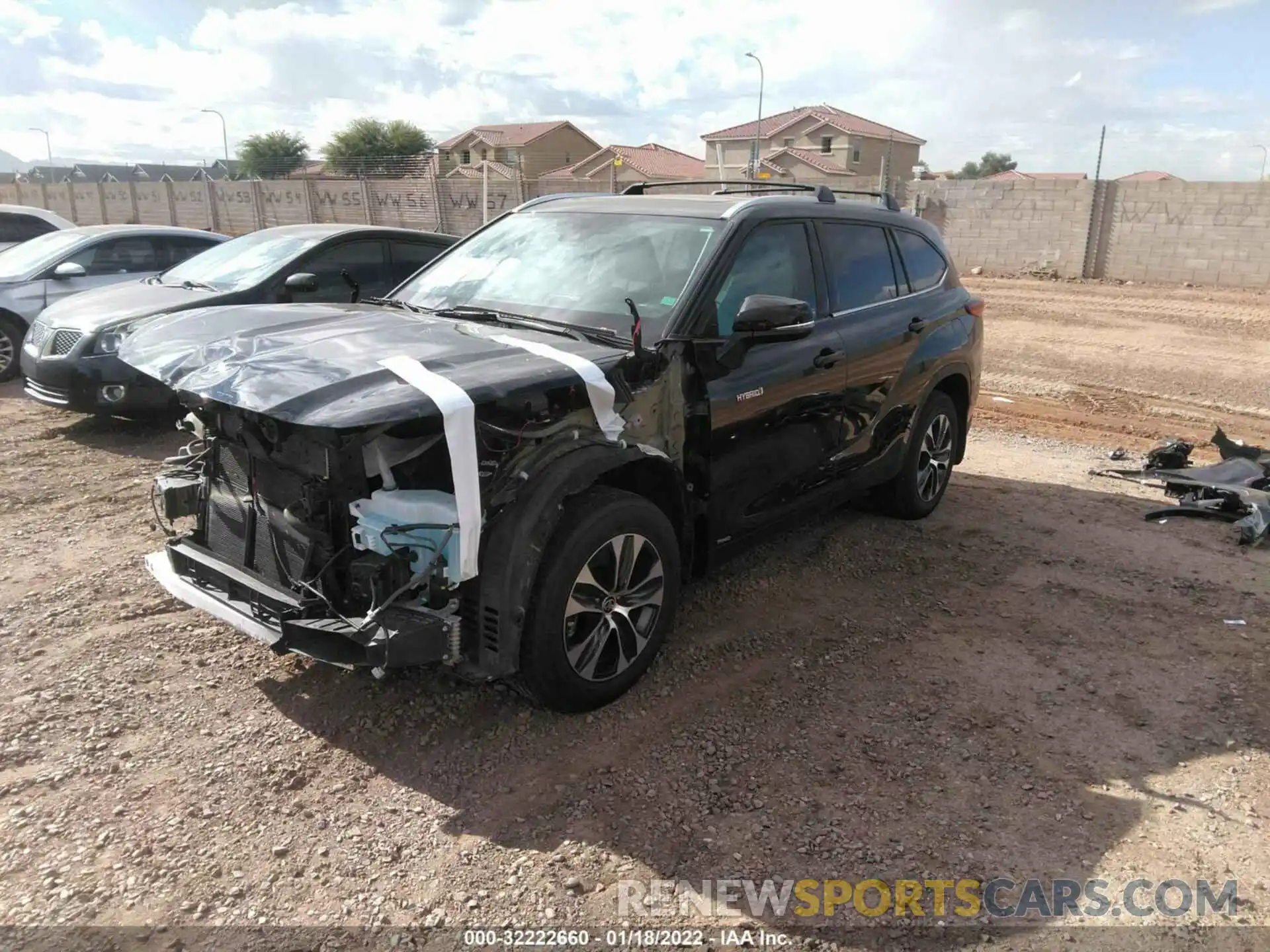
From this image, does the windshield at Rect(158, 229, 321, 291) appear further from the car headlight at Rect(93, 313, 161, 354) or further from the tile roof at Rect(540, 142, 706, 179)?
the tile roof at Rect(540, 142, 706, 179)

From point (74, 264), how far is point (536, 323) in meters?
7.50

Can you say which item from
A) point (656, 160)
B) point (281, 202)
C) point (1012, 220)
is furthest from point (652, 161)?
point (1012, 220)

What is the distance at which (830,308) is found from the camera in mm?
4617

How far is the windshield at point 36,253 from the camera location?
9172mm

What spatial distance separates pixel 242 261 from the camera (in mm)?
7793

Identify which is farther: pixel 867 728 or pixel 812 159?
pixel 812 159

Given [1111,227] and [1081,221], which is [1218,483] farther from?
[1081,221]

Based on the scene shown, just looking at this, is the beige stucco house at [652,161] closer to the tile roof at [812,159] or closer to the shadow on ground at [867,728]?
the tile roof at [812,159]

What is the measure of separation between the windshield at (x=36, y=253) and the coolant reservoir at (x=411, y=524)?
832 centimetres

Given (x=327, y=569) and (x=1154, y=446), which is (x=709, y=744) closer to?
(x=327, y=569)

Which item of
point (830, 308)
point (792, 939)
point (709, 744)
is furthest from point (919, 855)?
point (830, 308)

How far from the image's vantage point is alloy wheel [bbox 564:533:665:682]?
10.9 feet

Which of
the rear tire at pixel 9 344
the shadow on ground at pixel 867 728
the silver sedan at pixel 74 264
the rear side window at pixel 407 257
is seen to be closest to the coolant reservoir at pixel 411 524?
the shadow on ground at pixel 867 728
